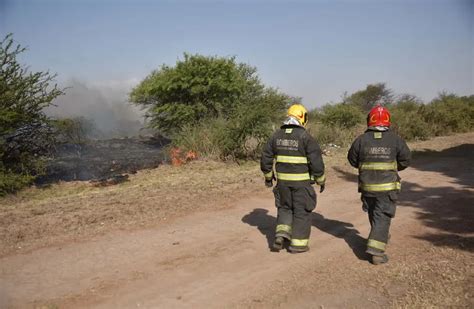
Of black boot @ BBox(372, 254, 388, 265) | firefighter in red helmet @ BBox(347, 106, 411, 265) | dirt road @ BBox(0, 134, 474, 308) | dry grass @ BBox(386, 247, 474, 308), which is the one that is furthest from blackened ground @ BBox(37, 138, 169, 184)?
dry grass @ BBox(386, 247, 474, 308)

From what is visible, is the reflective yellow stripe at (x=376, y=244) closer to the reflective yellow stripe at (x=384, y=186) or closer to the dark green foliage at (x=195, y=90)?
the reflective yellow stripe at (x=384, y=186)

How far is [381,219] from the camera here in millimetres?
5352

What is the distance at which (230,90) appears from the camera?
63.2 feet

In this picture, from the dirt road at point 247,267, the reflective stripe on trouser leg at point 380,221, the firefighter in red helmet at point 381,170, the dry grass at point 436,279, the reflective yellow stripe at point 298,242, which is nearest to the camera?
the dry grass at point 436,279

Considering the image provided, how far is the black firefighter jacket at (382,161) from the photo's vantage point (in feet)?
17.7

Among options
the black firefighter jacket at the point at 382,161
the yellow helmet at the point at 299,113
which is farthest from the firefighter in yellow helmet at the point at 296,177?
the black firefighter jacket at the point at 382,161

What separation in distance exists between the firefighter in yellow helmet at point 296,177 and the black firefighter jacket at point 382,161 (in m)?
0.60

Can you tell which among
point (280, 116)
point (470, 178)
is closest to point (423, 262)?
point (470, 178)

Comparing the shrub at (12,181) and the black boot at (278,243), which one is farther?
the shrub at (12,181)

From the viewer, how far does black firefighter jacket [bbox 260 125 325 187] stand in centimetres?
561

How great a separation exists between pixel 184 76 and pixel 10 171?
30.6 feet

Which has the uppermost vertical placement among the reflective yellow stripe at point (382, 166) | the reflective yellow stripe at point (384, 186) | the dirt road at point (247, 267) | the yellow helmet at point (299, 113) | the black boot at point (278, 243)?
the yellow helmet at point (299, 113)

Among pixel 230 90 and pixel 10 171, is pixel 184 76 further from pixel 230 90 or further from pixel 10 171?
pixel 10 171

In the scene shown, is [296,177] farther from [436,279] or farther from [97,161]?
[97,161]
